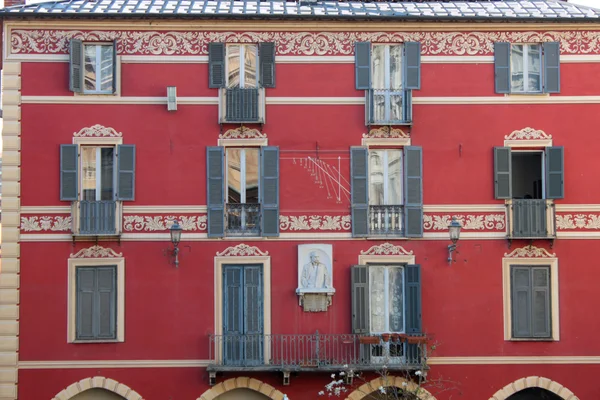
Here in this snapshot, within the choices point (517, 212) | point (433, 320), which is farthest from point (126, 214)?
point (517, 212)

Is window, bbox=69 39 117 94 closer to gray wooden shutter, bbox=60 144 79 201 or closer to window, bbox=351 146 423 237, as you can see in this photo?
gray wooden shutter, bbox=60 144 79 201

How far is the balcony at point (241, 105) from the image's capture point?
1061 inches

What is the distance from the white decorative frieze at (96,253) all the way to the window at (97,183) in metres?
0.49

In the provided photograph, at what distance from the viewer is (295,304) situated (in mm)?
26719

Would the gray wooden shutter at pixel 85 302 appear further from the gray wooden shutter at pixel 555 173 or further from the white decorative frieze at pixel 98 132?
the gray wooden shutter at pixel 555 173

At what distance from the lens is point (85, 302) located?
2647cm

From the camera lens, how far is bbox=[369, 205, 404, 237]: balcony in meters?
27.0

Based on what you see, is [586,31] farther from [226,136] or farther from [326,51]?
[226,136]

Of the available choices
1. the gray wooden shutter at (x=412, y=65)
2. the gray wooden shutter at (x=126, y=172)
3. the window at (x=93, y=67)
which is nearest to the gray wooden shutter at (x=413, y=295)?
the gray wooden shutter at (x=412, y=65)

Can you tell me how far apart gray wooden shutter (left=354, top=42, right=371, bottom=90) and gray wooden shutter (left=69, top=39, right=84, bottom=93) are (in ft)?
24.9

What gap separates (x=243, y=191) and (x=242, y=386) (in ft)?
17.4

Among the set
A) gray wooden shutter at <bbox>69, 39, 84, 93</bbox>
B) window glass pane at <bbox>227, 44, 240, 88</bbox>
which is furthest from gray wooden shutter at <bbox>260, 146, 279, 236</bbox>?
gray wooden shutter at <bbox>69, 39, 84, 93</bbox>

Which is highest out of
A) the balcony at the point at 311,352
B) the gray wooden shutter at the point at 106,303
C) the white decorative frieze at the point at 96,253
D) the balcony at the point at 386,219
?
the balcony at the point at 386,219

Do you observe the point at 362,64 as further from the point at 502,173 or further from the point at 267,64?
the point at 502,173
